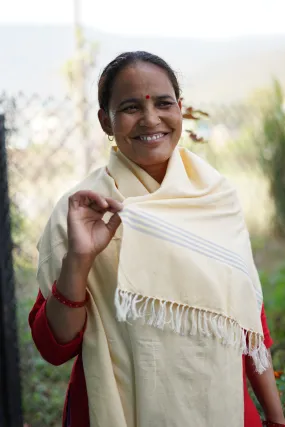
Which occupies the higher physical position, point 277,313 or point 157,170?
point 157,170

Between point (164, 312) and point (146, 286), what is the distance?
78 mm

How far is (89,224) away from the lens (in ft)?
4.12

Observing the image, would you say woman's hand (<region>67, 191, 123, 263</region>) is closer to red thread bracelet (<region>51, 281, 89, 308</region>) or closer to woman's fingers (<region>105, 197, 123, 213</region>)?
woman's fingers (<region>105, 197, 123, 213</region>)

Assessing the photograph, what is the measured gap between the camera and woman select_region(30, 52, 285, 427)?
1.25 metres

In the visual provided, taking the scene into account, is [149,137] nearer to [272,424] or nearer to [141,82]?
[141,82]

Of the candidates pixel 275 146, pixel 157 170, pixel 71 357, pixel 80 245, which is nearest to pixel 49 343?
pixel 71 357

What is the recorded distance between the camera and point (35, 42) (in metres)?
8.97

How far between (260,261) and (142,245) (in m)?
5.10

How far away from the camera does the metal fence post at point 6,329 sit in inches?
111

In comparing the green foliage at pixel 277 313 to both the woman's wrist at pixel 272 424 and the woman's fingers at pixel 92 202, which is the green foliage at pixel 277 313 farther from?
the woman's fingers at pixel 92 202

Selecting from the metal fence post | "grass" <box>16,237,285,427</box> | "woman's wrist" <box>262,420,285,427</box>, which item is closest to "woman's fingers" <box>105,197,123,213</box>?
"woman's wrist" <box>262,420,285,427</box>

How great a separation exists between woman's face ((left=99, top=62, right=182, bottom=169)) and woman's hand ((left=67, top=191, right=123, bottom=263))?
206mm

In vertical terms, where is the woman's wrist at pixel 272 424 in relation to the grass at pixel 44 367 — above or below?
above

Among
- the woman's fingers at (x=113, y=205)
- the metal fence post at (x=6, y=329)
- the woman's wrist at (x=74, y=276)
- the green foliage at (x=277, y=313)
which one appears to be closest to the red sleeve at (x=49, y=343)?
the woman's wrist at (x=74, y=276)
